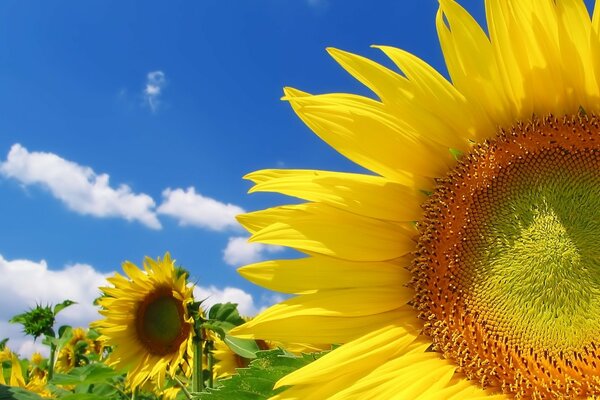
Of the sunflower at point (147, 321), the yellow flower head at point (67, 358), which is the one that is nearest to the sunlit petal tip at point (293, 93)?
the sunflower at point (147, 321)

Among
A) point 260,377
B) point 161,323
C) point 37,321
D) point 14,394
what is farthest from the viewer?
point 37,321

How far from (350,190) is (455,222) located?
15.1 inches

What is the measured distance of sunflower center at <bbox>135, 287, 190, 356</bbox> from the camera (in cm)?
591

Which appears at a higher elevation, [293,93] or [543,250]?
[293,93]

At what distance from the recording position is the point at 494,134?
237 cm

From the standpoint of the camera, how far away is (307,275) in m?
2.24

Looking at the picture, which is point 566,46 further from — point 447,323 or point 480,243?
point 447,323

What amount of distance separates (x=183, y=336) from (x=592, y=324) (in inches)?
169

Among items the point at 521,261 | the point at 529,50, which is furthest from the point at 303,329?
the point at 529,50

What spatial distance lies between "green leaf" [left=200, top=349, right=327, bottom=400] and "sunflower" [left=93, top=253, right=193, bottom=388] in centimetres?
362

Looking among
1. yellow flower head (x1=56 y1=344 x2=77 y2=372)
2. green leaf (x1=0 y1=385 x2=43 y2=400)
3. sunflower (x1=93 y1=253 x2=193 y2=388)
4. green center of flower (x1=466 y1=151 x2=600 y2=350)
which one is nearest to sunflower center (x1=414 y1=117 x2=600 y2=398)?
green center of flower (x1=466 y1=151 x2=600 y2=350)

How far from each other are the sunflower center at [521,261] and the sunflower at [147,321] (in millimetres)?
3647

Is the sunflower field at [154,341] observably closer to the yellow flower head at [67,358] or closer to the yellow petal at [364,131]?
the yellow petal at [364,131]

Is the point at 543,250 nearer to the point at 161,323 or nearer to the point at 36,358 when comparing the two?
the point at 161,323
